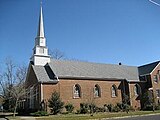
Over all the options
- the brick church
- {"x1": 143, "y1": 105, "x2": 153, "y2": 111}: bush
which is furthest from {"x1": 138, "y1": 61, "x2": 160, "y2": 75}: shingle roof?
{"x1": 143, "y1": 105, "x2": 153, "y2": 111}: bush

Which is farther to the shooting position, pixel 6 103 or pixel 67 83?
pixel 6 103

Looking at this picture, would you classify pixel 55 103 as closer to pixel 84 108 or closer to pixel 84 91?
pixel 84 108

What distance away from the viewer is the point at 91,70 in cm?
4225

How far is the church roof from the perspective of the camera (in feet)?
124

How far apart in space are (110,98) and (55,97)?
12.3 meters

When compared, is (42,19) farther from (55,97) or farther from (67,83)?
(55,97)

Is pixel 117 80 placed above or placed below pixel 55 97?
above

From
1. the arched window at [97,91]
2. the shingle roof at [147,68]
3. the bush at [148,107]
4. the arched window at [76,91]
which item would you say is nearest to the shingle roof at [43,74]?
the arched window at [76,91]

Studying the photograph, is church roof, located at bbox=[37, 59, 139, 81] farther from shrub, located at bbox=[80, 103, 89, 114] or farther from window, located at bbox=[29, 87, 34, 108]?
shrub, located at bbox=[80, 103, 89, 114]

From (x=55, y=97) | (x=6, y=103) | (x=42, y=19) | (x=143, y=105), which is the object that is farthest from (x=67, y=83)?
(x=6, y=103)

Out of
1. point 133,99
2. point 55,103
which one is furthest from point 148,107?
point 55,103

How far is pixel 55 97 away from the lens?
32875mm

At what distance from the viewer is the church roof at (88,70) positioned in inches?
1492

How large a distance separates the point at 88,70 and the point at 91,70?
2.30ft
